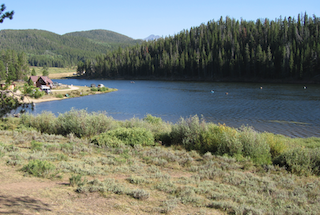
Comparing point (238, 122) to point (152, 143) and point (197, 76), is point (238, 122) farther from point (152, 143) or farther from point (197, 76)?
point (197, 76)

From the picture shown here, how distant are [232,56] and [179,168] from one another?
95.7m

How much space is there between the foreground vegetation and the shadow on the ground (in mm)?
1037

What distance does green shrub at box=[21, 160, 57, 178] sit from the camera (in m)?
7.21

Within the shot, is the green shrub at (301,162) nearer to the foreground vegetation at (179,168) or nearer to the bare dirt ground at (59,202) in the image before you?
the foreground vegetation at (179,168)

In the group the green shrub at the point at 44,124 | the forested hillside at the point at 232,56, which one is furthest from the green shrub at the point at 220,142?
the forested hillside at the point at 232,56

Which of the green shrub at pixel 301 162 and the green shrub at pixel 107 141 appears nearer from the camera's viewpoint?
the green shrub at pixel 301 162

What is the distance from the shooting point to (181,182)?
739 cm

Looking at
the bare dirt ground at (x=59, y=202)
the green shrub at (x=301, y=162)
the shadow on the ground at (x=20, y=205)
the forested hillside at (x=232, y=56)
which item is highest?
the forested hillside at (x=232, y=56)

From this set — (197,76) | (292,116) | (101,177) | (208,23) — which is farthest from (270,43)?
(101,177)

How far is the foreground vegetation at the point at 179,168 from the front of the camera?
6035 millimetres

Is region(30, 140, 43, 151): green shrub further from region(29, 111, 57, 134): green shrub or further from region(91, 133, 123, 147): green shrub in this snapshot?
region(29, 111, 57, 134): green shrub

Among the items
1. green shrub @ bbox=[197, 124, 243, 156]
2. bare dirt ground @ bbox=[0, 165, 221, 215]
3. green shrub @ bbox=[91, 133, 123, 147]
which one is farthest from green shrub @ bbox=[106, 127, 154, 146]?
bare dirt ground @ bbox=[0, 165, 221, 215]

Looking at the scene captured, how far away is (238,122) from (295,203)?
71.1 feet

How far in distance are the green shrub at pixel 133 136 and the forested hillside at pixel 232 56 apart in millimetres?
76700
